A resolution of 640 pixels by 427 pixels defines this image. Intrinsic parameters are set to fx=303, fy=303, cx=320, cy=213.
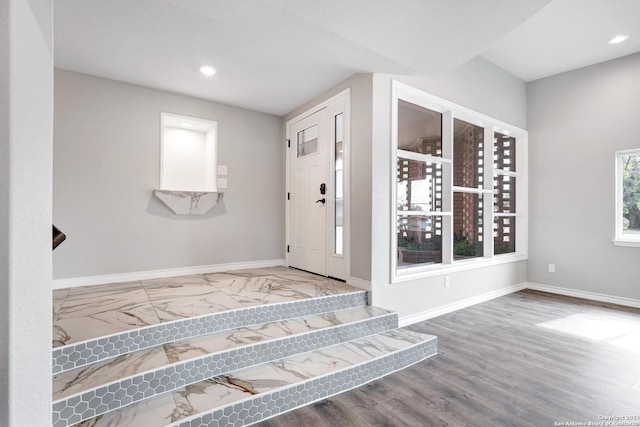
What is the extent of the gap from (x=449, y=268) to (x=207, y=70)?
3.64m

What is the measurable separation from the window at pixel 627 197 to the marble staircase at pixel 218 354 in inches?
143

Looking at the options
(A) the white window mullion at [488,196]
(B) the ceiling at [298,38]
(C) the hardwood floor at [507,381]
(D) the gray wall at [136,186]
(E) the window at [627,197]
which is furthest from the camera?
(A) the white window mullion at [488,196]

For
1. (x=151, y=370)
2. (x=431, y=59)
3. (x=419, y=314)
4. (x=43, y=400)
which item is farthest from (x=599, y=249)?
(x=43, y=400)

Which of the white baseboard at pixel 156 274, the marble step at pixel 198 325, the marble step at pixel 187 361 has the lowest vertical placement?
the marble step at pixel 187 361

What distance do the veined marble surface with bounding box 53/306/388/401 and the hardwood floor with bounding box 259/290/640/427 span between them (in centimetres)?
58

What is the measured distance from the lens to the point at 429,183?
3.86 meters

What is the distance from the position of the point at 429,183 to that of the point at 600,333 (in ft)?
Answer: 7.63

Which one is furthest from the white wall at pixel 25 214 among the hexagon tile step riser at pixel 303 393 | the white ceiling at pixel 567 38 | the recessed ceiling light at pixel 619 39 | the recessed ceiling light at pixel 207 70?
the recessed ceiling light at pixel 619 39

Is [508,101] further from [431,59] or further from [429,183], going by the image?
[431,59]

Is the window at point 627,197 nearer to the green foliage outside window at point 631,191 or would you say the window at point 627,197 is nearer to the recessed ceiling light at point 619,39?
the green foliage outside window at point 631,191

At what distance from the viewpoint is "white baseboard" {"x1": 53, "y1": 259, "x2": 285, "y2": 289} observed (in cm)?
336

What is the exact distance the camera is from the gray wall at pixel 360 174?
3.11 m

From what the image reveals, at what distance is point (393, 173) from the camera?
3.21 metres

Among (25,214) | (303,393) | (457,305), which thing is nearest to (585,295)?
(457,305)
